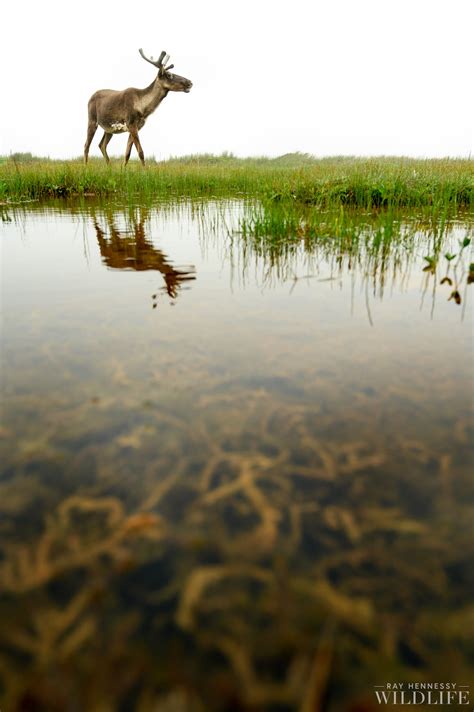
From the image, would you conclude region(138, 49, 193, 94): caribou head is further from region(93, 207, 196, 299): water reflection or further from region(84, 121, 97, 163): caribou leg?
region(93, 207, 196, 299): water reflection

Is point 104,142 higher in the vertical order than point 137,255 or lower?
higher

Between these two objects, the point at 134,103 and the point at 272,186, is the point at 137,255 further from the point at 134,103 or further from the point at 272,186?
the point at 134,103

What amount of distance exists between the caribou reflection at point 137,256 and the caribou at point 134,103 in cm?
870

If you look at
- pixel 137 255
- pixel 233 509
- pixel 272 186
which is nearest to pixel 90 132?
pixel 272 186

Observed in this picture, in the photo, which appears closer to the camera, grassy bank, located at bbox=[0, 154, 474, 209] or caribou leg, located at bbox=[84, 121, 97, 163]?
grassy bank, located at bbox=[0, 154, 474, 209]

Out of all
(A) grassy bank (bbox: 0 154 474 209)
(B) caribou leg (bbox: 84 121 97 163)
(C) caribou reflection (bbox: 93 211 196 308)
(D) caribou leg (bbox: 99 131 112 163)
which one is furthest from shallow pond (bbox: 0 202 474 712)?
(D) caribou leg (bbox: 99 131 112 163)

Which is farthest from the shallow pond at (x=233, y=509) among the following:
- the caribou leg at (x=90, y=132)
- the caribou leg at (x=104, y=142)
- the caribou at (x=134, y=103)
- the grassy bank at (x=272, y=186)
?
the caribou leg at (x=104, y=142)

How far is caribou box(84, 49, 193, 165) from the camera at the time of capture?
13.3 m

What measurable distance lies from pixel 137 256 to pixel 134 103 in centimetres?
1156

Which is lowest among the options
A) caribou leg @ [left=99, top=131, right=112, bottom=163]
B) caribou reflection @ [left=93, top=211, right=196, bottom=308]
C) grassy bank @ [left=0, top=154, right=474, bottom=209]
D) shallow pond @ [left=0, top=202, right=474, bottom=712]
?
shallow pond @ [left=0, top=202, right=474, bottom=712]

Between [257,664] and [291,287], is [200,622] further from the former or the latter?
[291,287]

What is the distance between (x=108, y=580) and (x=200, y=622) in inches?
10.5

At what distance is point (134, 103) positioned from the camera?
13.7m

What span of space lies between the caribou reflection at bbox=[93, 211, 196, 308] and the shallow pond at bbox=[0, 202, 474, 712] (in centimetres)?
101
